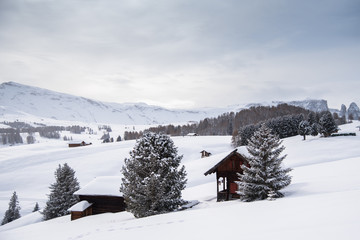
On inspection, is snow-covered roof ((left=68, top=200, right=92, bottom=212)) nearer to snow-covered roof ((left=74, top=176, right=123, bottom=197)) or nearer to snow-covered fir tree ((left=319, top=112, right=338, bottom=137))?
snow-covered roof ((left=74, top=176, right=123, bottom=197))

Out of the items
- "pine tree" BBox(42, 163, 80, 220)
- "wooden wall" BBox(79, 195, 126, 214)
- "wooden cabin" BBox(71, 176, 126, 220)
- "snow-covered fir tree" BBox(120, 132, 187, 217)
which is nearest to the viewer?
"snow-covered fir tree" BBox(120, 132, 187, 217)

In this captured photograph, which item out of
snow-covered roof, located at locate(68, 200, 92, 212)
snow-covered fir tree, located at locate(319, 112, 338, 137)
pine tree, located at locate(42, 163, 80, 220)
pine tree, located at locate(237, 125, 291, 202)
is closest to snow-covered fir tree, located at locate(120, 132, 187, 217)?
pine tree, located at locate(237, 125, 291, 202)

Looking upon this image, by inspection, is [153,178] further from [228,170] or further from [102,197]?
[102,197]

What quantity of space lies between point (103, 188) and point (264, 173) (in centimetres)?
1716

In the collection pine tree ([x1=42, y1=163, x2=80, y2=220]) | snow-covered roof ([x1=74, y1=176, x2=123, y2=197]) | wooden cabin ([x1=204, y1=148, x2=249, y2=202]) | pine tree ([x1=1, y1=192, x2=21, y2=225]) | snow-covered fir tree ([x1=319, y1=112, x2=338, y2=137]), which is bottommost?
pine tree ([x1=1, y1=192, x2=21, y2=225])

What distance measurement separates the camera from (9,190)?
186 ft

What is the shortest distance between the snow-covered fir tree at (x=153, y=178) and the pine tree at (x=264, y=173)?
4.52 meters

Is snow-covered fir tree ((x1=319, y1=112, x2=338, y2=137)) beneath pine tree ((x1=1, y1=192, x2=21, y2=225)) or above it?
above

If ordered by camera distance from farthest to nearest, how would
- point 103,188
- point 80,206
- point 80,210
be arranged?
point 103,188 < point 80,206 < point 80,210

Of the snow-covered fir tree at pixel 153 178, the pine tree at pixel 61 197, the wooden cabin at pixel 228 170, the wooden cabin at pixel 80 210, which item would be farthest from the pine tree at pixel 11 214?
the wooden cabin at pixel 228 170

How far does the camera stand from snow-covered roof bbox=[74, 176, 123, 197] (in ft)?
81.9

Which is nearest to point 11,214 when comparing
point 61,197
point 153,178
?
point 61,197

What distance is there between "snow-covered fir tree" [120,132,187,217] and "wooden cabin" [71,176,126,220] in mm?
8992

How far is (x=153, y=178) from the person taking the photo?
15648 mm
